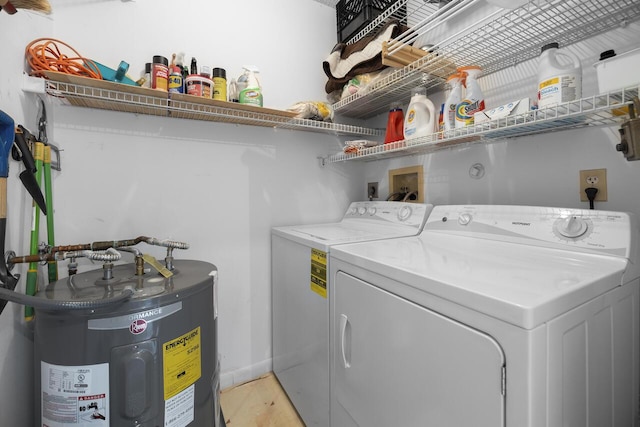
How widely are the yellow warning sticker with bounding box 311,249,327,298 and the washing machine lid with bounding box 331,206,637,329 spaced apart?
0.32 ft

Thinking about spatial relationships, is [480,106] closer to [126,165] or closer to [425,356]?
[425,356]

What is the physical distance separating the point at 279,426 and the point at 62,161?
173 centimetres

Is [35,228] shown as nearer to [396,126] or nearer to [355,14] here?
[396,126]

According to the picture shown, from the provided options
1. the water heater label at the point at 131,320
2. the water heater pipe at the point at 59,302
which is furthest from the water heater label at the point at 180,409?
the water heater pipe at the point at 59,302

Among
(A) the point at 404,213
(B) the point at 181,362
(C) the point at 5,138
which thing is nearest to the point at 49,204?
(C) the point at 5,138

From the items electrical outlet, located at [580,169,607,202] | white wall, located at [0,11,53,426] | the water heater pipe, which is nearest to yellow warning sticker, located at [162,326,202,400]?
the water heater pipe

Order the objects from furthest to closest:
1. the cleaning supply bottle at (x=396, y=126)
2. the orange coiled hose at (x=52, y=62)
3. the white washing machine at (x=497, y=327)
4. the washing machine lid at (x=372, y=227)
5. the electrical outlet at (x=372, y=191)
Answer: the electrical outlet at (x=372, y=191) < the cleaning supply bottle at (x=396, y=126) < the washing machine lid at (x=372, y=227) < the orange coiled hose at (x=52, y=62) < the white washing machine at (x=497, y=327)

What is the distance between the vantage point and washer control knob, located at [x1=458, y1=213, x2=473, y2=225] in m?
1.33

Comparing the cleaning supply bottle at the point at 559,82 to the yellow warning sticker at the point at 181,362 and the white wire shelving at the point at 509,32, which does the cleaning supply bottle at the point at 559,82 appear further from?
the yellow warning sticker at the point at 181,362

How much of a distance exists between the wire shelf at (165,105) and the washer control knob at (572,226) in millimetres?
Result: 1268

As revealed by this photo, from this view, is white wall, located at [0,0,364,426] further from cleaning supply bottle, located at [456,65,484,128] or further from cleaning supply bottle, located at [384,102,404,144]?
cleaning supply bottle, located at [456,65,484,128]

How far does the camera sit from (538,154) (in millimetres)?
1272

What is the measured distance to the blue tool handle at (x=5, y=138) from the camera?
804 millimetres

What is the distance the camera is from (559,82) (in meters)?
0.93
